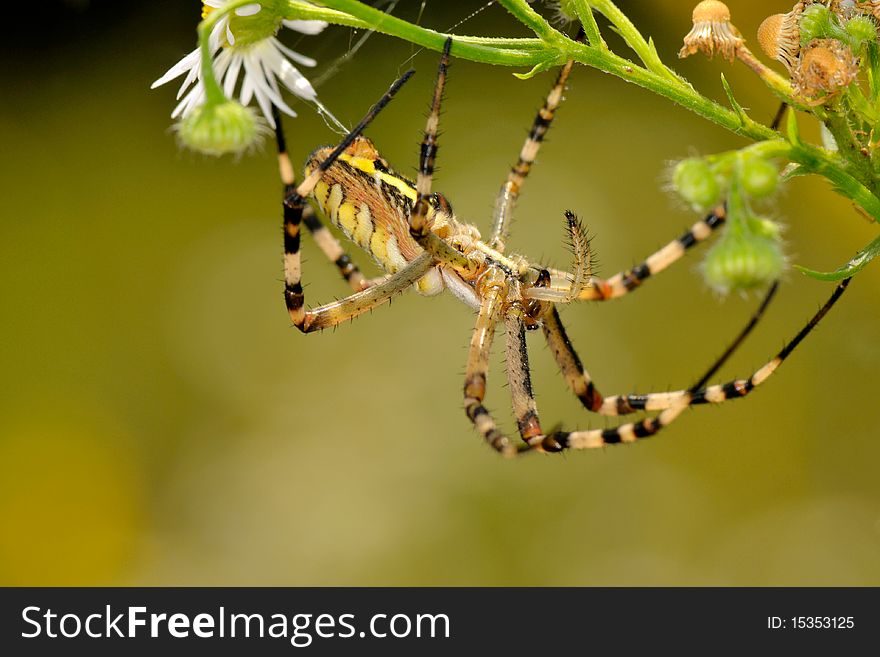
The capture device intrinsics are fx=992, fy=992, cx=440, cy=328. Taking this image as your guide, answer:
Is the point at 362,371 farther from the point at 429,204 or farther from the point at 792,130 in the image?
the point at 792,130

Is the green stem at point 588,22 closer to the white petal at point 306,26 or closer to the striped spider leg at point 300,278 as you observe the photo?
the white petal at point 306,26

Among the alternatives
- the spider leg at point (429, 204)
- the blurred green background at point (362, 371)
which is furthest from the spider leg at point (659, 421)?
the blurred green background at point (362, 371)

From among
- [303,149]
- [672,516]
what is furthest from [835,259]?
[303,149]

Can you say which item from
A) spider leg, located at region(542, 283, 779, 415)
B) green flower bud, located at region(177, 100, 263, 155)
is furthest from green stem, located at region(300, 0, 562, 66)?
spider leg, located at region(542, 283, 779, 415)

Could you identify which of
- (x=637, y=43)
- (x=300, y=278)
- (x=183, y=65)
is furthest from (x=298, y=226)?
(x=637, y=43)

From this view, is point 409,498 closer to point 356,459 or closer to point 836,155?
point 356,459

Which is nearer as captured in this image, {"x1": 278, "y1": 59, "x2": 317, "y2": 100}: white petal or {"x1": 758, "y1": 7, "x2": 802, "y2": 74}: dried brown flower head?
{"x1": 758, "y1": 7, "x2": 802, "y2": 74}: dried brown flower head

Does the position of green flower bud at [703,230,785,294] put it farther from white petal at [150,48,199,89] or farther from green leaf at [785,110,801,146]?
white petal at [150,48,199,89]
